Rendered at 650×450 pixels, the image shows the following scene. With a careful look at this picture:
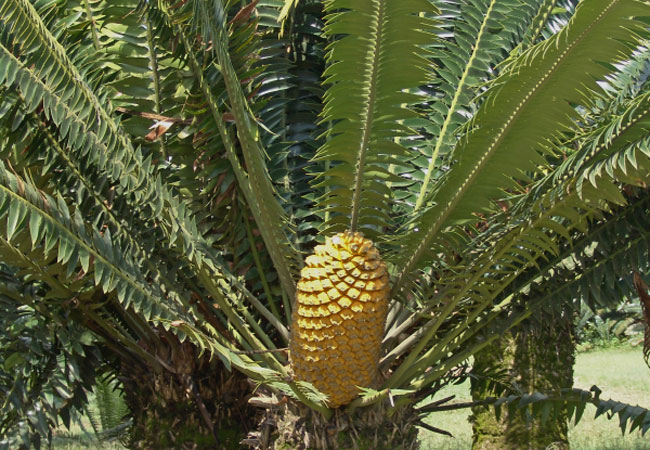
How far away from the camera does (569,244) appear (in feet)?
11.7

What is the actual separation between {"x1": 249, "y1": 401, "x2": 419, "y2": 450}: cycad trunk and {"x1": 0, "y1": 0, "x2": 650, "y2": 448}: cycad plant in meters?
0.01

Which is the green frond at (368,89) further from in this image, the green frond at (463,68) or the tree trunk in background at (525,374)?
the tree trunk in background at (525,374)

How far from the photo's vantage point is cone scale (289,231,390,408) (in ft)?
10.7

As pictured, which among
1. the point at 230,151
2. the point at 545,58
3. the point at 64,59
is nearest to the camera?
the point at 545,58

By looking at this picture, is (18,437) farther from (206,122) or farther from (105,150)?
(206,122)

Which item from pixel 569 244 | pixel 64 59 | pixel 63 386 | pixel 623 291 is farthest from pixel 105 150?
pixel 623 291

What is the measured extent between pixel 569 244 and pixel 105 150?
6.88 feet

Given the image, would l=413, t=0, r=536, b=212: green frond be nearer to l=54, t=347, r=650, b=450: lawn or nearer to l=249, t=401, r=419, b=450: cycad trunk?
l=249, t=401, r=419, b=450: cycad trunk

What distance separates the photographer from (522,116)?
2959 millimetres

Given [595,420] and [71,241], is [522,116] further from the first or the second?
[595,420]

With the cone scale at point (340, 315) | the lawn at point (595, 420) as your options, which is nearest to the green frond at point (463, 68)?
the cone scale at point (340, 315)

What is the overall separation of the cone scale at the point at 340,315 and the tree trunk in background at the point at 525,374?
7.29 feet

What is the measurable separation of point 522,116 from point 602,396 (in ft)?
25.7

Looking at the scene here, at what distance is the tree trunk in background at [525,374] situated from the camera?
17.4ft
